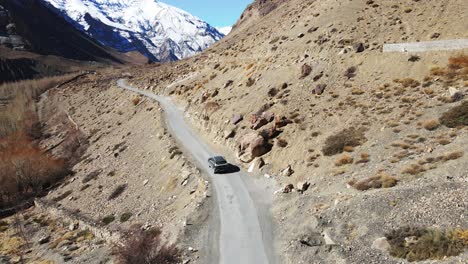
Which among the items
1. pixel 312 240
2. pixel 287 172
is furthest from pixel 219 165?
pixel 312 240

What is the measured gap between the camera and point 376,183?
27594mm

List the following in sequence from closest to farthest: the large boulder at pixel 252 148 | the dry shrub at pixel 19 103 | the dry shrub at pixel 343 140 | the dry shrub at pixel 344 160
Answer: the dry shrub at pixel 344 160 → the dry shrub at pixel 343 140 → the large boulder at pixel 252 148 → the dry shrub at pixel 19 103

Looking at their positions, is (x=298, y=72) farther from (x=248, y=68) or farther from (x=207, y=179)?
(x=207, y=179)

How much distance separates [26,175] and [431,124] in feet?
203

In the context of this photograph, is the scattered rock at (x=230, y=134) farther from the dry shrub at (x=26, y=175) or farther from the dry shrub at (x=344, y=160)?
the dry shrub at (x=26, y=175)

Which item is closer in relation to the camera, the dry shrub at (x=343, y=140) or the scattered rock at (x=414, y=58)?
the dry shrub at (x=343, y=140)

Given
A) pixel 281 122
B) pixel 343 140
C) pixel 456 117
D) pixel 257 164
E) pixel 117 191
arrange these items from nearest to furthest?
pixel 456 117 < pixel 343 140 < pixel 257 164 < pixel 281 122 < pixel 117 191

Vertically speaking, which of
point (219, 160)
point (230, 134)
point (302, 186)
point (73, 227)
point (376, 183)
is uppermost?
point (230, 134)

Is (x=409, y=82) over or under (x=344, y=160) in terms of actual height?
over

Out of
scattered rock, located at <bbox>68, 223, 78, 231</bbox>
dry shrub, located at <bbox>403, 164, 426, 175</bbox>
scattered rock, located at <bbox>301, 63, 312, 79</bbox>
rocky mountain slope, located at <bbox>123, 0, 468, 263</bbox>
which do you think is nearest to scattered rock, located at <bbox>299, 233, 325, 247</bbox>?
rocky mountain slope, located at <bbox>123, 0, 468, 263</bbox>

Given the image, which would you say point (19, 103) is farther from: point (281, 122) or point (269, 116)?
point (281, 122)

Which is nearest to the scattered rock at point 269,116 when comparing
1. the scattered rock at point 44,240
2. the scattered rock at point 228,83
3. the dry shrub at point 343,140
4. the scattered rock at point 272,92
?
the scattered rock at point 272,92

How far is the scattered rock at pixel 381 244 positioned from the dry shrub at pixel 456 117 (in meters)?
15.1

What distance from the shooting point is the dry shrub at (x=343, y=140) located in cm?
3498
